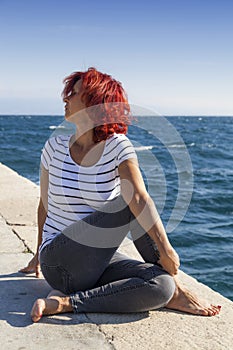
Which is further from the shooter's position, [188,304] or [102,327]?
[188,304]

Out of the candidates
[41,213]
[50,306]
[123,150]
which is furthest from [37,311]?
[123,150]

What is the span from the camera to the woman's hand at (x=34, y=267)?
3111mm

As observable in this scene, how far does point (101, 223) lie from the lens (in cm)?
253

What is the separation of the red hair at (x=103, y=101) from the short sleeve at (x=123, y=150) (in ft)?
0.27

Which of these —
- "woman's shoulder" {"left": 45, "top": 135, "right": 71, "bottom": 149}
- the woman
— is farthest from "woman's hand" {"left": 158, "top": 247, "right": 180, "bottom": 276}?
"woman's shoulder" {"left": 45, "top": 135, "right": 71, "bottom": 149}

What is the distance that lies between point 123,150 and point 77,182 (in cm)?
29

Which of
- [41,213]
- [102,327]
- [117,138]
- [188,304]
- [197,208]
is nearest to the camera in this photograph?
[102,327]

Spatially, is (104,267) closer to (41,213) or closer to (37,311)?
(37,311)

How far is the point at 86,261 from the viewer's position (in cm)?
257

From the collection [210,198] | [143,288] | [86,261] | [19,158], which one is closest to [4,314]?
[86,261]

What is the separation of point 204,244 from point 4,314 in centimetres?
547

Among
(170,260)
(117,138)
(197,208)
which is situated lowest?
(197,208)

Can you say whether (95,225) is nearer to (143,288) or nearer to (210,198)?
(143,288)

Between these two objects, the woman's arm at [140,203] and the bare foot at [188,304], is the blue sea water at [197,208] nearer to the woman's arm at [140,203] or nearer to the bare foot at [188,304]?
the woman's arm at [140,203]
